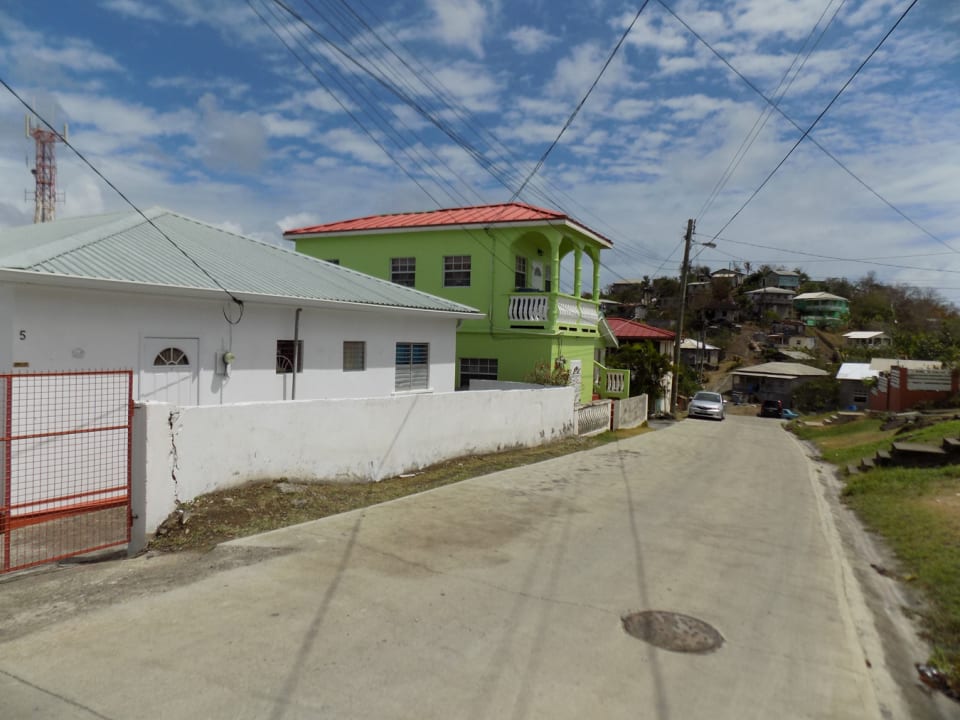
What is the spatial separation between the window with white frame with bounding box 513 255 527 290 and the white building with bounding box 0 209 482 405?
5.05 meters

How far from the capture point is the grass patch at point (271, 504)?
22.1 feet

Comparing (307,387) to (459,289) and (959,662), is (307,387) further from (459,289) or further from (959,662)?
(959,662)

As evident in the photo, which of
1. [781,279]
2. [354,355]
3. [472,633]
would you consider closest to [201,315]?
[354,355]

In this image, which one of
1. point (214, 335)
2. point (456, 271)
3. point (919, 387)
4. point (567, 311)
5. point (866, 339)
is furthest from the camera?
point (866, 339)

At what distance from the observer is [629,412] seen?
24156 millimetres

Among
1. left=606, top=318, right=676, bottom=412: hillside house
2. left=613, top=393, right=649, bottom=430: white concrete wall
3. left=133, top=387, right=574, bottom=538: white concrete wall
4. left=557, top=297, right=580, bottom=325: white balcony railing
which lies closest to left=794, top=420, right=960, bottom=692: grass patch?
left=133, top=387, right=574, bottom=538: white concrete wall

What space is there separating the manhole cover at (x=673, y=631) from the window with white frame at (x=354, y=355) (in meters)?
9.11

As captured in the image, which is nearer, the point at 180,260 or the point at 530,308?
the point at 180,260

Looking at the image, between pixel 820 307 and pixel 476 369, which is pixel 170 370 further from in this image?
pixel 820 307

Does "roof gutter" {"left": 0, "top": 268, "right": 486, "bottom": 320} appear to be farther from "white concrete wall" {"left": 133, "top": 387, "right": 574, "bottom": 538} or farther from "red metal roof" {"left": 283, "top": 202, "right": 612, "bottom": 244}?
"red metal roof" {"left": 283, "top": 202, "right": 612, "bottom": 244}

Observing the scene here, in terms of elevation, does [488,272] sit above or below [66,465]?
above

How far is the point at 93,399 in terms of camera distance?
8422 mm

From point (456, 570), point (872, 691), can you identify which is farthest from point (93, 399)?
point (872, 691)

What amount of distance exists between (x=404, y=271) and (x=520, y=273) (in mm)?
3952
